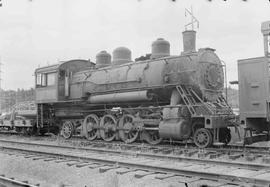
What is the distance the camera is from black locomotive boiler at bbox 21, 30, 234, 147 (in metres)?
12.3

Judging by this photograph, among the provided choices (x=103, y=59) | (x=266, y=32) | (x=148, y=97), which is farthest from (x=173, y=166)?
(x=103, y=59)

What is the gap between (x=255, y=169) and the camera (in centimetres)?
772

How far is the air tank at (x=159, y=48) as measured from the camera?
14.4 meters

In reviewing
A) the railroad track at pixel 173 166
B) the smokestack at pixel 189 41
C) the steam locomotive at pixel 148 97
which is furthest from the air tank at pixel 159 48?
the railroad track at pixel 173 166

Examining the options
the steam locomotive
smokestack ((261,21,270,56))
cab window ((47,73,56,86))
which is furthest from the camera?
cab window ((47,73,56,86))

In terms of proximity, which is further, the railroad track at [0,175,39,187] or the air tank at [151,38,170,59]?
the air tank at [151,38,170,59]

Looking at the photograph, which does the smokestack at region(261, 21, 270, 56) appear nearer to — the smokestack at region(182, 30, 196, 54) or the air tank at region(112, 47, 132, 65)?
the smokestack at region(182, 30, 196, 54)

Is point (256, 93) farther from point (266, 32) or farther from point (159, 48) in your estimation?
point (159, 48)

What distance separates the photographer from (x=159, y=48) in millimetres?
14406

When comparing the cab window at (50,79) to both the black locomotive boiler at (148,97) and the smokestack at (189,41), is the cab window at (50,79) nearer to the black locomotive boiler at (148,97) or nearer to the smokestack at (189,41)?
the black locomotive boiler at (148,97)

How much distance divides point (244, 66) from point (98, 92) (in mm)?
7360

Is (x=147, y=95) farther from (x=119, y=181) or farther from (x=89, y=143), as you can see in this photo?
(x=119, y=181)

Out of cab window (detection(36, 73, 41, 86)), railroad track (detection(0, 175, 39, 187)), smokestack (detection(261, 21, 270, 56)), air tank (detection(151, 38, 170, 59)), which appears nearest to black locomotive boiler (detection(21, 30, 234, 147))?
air tank (detection(151, 38, 170, 59))

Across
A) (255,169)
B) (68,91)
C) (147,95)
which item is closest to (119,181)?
(255,169)
